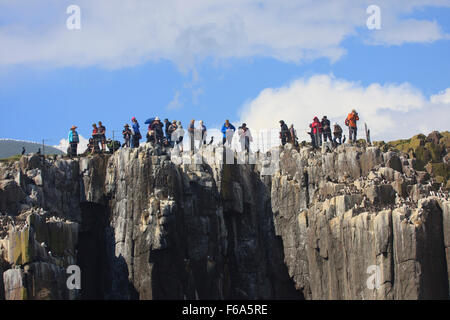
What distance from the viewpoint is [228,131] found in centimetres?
9012

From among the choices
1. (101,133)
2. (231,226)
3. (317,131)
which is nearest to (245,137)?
(317,131)

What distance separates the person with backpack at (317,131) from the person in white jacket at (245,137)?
5665 mm

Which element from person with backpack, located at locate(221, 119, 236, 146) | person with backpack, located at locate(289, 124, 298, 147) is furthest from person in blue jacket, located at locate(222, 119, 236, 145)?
person with backpack, located at locate(289, 124, 298, 147)

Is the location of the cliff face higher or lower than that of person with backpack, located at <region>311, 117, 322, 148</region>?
lower

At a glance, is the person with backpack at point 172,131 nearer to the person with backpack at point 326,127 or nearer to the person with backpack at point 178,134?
the person with backpack at point 178,134

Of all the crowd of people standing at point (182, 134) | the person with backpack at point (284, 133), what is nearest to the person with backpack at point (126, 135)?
the crowd of people standing at point (182, 134)

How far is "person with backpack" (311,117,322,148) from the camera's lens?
9038 cm

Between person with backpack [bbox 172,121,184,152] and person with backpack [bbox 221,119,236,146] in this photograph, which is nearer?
person with backpack [bbox 172,121,184,152]

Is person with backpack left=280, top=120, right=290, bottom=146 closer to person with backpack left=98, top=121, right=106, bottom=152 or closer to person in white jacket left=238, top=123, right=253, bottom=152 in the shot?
person in white jacket left=238, top=123, right=253, bottom=152

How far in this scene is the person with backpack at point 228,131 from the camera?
296ft

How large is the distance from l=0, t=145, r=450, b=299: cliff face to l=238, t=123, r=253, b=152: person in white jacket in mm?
2004
